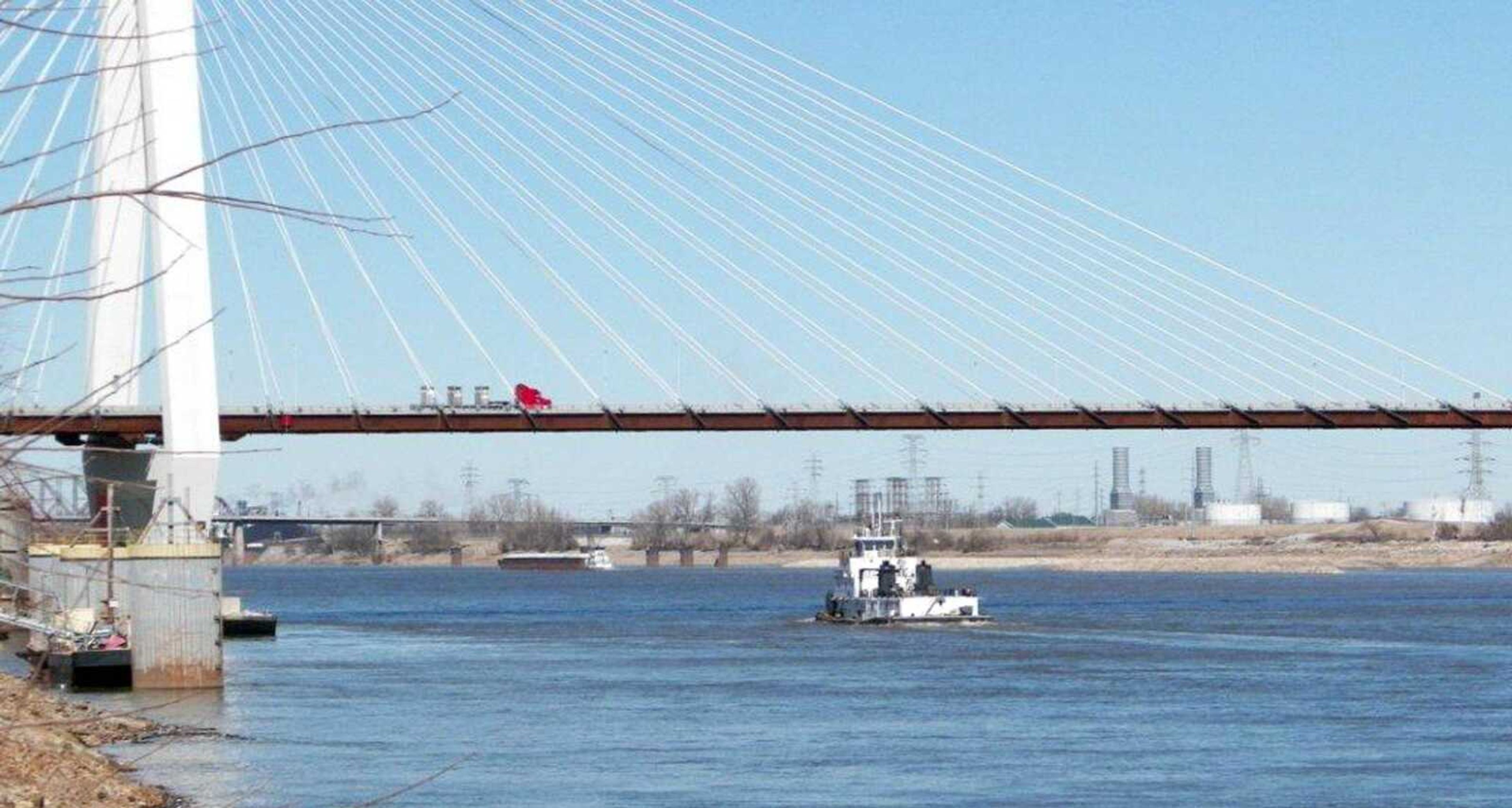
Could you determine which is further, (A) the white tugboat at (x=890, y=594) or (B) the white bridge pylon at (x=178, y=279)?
(A) the white tugboat at (x=890, y=594)

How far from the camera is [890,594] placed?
2874 inches

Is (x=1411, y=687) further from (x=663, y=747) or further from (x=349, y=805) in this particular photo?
(x=349, y=805)

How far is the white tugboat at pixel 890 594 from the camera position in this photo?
71.1 meters

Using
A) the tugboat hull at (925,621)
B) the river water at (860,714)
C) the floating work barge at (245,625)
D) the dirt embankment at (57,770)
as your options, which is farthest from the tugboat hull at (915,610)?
the dirt embankment at (57,770)

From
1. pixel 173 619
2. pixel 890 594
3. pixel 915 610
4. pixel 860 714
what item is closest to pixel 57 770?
pixel 173 619

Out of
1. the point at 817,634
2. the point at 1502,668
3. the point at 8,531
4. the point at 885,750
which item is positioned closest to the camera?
the point at 8,531

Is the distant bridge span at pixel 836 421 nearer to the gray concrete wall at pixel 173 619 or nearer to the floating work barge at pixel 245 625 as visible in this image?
the floating work barge at pixel 245 625

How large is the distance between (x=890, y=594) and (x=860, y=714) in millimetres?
35476

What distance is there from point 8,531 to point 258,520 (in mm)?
152760

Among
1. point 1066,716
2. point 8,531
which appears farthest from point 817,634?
point 8,531

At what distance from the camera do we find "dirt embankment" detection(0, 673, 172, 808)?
19.7 metres

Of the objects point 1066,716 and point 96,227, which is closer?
point 1066,716

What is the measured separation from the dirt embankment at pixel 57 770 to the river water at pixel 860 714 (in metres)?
0.88

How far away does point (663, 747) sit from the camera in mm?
32125
